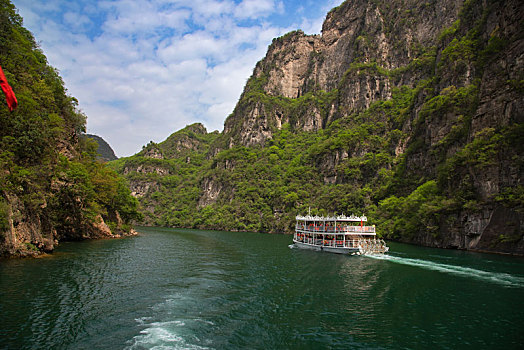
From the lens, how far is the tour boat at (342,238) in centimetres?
4609

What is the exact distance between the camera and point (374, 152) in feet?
385

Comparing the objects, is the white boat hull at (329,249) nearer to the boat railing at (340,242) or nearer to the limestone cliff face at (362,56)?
the boat railing at (340,242)

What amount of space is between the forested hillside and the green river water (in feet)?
13.1

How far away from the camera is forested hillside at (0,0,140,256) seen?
1081 inches

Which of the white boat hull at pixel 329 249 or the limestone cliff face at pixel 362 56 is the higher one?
the limestone cliff face at pixel 362 56

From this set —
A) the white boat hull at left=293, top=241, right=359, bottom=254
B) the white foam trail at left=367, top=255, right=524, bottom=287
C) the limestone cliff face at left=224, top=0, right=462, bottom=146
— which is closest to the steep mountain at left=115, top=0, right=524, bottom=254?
the limestone cliff face at left=224, top=0, right=462, bottom=146

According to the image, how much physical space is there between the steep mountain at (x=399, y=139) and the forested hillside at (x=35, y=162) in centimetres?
6128

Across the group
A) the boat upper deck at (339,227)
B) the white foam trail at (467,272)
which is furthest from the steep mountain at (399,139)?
the boat upper deck at (339,227)

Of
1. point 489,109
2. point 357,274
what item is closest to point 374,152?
point 489,109

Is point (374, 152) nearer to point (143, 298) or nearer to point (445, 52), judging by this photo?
point (445, 52)

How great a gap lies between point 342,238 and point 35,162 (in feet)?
147

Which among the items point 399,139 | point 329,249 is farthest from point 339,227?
point 399,139

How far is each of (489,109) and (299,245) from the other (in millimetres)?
42263

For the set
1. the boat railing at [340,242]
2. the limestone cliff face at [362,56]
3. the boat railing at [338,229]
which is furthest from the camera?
the limestone cliff face at [362,56]
